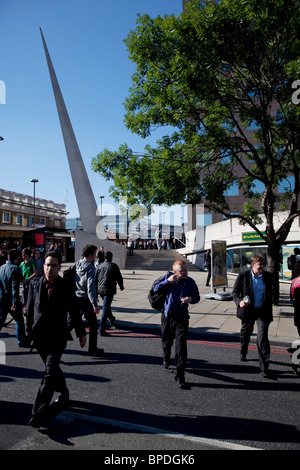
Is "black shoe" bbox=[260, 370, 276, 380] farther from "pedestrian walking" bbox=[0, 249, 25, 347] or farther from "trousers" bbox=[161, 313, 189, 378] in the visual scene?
"pedestrian walking" bbox=[0, 249, 25, 347]

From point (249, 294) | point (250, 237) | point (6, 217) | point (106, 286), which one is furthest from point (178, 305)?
point (6, 217)

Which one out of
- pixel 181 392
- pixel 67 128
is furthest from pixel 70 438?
pixel 67 128

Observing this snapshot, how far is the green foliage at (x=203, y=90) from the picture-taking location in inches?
339

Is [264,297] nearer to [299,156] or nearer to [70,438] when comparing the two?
[70,438]

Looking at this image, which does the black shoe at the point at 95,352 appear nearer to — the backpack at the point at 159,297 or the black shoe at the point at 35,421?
the backpack at the point at 159,297

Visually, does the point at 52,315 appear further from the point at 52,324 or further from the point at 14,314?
the point at 14,314

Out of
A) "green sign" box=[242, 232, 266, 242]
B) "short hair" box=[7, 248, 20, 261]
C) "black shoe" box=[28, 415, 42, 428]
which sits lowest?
"black shoe" box=[28, 415, 42, 428]

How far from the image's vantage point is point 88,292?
580cm

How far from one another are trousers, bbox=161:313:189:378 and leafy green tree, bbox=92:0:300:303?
6.49 meters

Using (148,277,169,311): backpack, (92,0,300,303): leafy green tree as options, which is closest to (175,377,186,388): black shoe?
(148,277,169,311): backpack

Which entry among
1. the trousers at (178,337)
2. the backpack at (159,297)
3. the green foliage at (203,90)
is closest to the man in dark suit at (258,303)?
the trousers at (178,337)

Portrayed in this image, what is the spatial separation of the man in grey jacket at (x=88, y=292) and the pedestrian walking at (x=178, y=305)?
1437mm

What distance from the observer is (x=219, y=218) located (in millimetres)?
35031

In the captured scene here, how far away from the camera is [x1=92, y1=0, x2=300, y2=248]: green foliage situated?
8602mm
